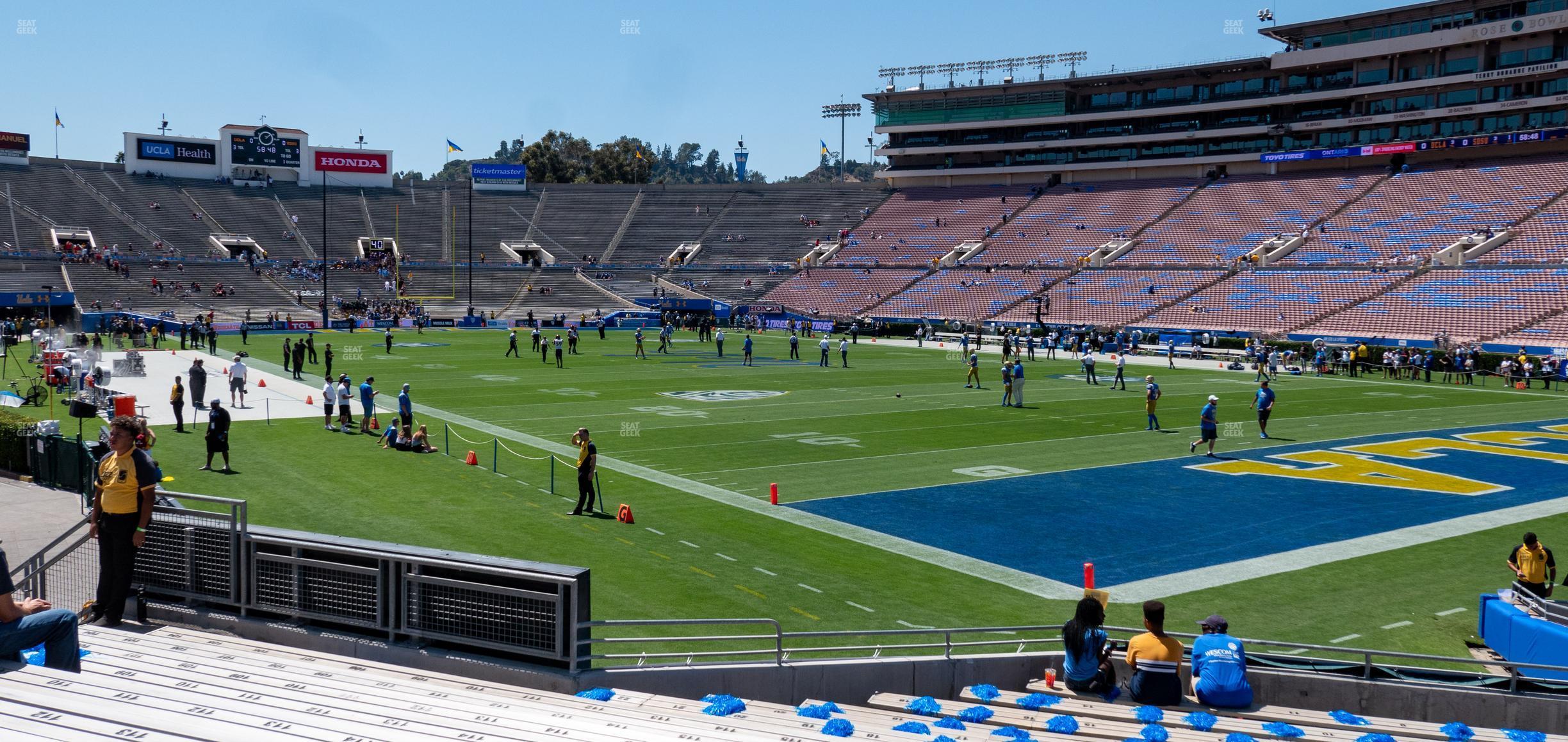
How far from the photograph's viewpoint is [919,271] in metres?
78.2

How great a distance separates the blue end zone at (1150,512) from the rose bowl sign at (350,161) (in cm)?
8815

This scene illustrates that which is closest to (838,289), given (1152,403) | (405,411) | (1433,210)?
(1433,210)

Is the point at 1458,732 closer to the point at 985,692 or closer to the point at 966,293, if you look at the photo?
the point at 985,692

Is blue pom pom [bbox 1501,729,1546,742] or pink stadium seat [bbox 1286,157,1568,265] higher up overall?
pink stadium seat [bbox 1286,157,1568,265]

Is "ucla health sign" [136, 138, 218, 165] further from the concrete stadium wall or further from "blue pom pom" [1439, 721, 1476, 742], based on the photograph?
"blue pom pom" [1439, 721, 1476, 742]

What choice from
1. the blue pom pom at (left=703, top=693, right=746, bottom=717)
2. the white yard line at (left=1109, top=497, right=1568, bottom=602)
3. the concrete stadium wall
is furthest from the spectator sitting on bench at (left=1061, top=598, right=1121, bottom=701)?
the white yard line at (left=1109, top=497, right=1568, bottom=602)

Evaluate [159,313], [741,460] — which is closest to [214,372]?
[741,460]

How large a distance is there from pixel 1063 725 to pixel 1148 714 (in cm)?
89

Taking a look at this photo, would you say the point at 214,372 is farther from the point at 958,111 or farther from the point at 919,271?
the point at 958,111

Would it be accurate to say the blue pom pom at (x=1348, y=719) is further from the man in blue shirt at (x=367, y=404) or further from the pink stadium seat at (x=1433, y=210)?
the pink stadium seat at (x=1433, y=210)

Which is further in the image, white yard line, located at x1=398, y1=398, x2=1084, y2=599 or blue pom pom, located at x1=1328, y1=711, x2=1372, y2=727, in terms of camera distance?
white yard line, located at x1=398, y1=398, x2=1084, y2=599

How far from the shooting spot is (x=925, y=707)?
8000 millimetres

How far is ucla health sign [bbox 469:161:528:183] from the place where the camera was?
102188mm

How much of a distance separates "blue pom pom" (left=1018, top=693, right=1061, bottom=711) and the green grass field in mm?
3725
